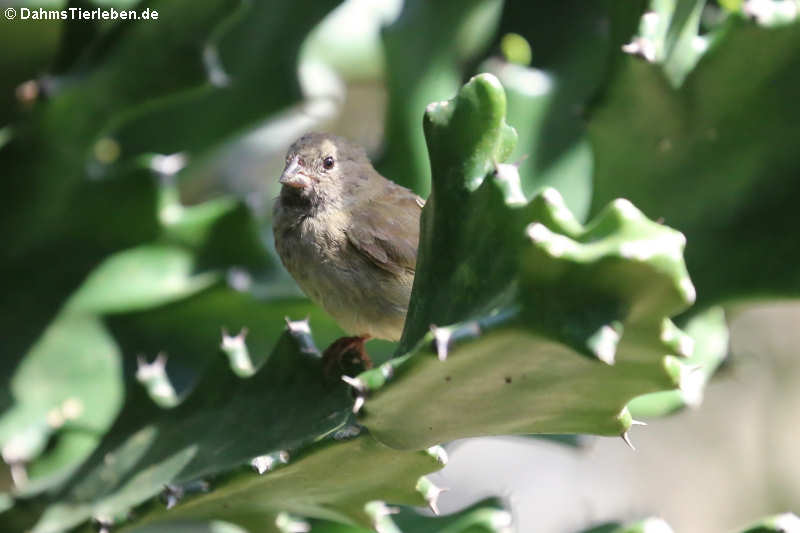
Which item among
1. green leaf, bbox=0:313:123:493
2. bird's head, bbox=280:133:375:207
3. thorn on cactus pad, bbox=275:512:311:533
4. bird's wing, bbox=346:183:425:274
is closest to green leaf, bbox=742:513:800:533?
thorn on cactus pad, bbox=275:512:311:533

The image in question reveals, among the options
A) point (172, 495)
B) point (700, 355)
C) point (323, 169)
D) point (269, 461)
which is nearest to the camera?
point (269, 461)

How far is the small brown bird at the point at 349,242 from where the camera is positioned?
304 centimetres

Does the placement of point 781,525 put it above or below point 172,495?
above

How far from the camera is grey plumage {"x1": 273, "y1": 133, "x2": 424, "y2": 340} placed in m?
3.04

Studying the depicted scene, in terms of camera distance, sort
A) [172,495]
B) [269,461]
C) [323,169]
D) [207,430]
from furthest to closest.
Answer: [323,169] → [207,430] → [172,495] → [269,461]

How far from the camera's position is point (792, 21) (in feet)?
8.34

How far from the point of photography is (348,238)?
3.13m

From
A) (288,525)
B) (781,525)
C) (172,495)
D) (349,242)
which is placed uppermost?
(349,242)

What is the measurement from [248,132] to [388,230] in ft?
2.84

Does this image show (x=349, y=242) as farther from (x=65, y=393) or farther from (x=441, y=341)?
(x=441, y=341)

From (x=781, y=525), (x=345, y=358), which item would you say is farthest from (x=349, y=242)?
(x=781, y=525)

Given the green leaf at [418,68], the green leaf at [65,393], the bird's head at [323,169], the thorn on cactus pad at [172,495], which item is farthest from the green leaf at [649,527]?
the green leaf at [65,393]

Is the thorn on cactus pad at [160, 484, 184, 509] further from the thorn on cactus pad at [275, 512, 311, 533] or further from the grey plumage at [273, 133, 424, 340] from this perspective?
the grey plumage at [273, 133, 424, 340]

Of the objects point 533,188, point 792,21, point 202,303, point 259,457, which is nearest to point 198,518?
point 259,457
